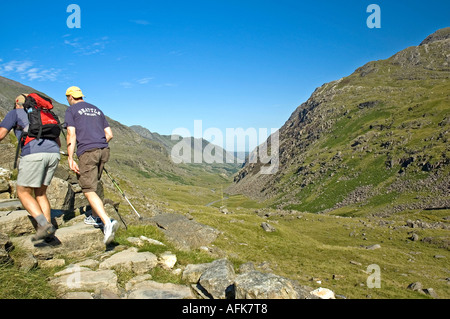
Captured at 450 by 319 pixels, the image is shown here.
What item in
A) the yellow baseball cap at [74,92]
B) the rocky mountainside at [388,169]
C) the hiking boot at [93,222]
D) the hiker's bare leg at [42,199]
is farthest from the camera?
the rocky mountainside at [388,169]

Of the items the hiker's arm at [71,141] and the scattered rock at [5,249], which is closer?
the scattered rock at [5,249]

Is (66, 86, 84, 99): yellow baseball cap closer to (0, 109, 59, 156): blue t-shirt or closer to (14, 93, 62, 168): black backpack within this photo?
(14, 93, 62, 168): black backpack

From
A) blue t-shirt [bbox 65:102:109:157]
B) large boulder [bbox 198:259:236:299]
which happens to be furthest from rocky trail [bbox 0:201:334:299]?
blue t-shirt [bbox 65:102:109:157]

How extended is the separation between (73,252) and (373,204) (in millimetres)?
140169

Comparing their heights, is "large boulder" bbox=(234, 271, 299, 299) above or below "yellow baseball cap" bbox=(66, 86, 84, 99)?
below

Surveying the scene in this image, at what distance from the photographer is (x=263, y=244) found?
4900 centimetres

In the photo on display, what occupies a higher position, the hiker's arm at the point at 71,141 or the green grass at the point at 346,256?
the hiker's arm at the point at 71,141

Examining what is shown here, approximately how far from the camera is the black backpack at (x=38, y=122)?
31.6 ft

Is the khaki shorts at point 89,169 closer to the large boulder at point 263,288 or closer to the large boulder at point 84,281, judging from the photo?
the large boulder at point 84,281

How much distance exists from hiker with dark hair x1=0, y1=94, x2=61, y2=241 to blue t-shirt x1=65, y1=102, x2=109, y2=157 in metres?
0.89

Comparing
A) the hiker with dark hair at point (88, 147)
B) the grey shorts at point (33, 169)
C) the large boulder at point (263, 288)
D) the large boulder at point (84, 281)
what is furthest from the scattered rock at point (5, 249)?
the large boulder at point (263, 288)

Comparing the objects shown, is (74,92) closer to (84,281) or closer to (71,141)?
(71,141)

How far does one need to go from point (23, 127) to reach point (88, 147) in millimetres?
2168

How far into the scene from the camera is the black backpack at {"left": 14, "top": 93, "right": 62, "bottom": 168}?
9.63 meters
